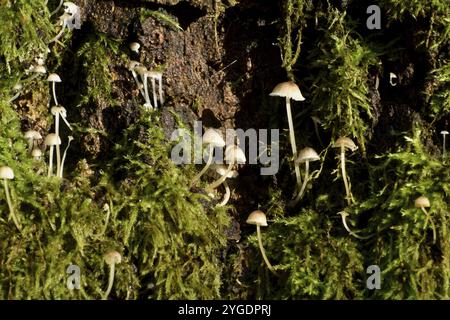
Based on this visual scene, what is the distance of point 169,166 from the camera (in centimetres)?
282

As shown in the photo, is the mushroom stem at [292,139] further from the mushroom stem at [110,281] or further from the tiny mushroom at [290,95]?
the mushroom stem at [110,281]

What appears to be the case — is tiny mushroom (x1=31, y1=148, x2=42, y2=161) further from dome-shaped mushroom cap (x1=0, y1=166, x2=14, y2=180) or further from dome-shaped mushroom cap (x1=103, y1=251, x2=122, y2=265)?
dome-shaped mushroom cap (x1=103, y1=251, x2=122, y2=265)

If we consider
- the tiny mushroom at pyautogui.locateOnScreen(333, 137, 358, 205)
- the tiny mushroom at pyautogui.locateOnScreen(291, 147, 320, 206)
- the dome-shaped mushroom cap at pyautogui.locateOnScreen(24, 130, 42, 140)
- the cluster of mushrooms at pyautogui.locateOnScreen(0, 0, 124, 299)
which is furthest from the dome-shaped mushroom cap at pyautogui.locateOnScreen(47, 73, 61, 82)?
the tiny mushroom at pyautogui.locateOnScreen(333, 137, 358, 205)

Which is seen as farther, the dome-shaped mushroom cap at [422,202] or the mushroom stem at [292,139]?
the mushroom stem at [292,139]

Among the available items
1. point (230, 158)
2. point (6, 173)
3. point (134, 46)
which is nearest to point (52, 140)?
point (6, 173)

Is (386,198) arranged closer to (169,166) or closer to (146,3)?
(169,166)

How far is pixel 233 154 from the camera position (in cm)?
288

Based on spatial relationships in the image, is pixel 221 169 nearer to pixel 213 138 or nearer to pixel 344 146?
pixel 213 138

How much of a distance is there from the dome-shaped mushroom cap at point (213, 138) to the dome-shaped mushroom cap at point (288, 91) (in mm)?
339

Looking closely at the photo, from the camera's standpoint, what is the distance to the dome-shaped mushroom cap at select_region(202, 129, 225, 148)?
2793mm

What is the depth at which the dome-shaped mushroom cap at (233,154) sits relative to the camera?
2879 mm

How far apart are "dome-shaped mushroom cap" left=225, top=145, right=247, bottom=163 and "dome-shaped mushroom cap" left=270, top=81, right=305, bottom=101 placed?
335 millimetres

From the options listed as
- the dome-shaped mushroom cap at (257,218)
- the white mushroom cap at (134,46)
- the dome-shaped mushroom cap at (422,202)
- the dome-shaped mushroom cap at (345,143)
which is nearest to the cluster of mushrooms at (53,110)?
the white mushroom cap at (134,46)

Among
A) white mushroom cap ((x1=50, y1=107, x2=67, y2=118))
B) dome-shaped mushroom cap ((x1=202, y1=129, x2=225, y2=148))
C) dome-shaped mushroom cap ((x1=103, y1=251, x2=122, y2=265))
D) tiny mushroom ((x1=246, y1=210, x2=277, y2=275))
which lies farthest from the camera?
white mushroom cap ((x1=50, y1=107, x2=67, y2=118))
